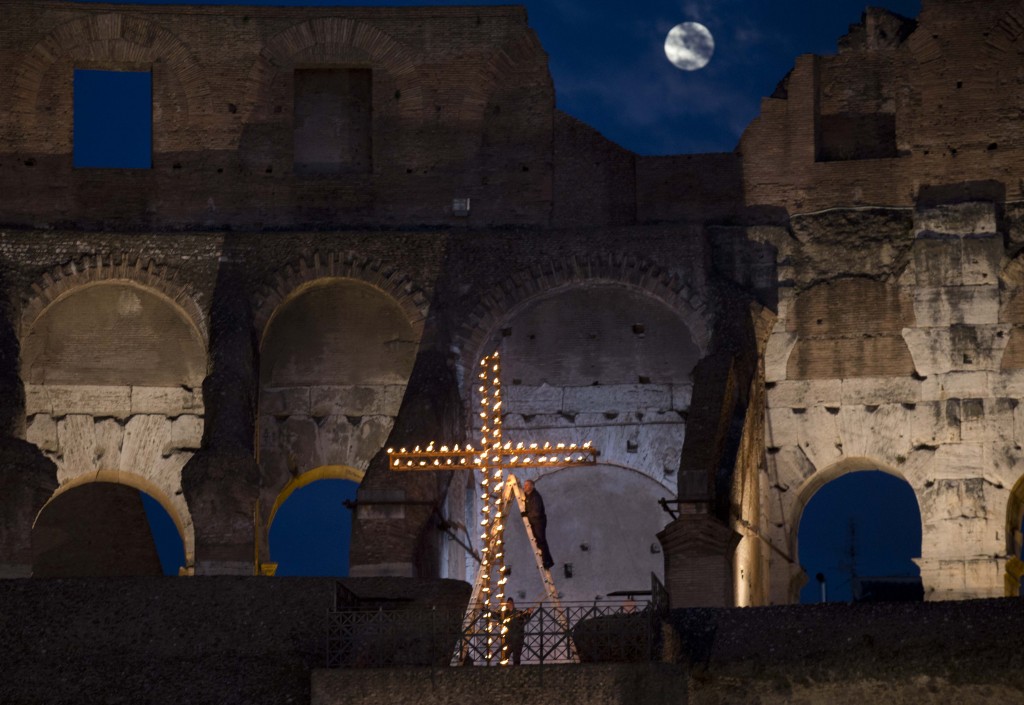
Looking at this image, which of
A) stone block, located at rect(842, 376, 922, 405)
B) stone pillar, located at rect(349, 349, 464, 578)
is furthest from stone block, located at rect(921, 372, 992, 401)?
stone pillar, located at rect(349, 349, 464, 578)

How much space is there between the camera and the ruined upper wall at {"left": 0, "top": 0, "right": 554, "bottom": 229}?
34906 millimetres

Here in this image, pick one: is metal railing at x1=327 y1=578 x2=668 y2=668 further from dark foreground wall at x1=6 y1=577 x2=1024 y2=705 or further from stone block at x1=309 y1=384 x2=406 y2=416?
stone block at x1=309 y1=384 x2=406 y2=416

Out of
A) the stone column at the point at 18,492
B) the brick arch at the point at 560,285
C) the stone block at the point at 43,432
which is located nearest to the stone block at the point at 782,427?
the brick arch at the point at 560,285

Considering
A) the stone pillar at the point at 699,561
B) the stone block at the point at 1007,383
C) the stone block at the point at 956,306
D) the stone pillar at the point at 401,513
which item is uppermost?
the stone block at the point at 956,306

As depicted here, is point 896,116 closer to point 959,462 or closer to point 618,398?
point 959,462

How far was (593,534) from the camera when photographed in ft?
114

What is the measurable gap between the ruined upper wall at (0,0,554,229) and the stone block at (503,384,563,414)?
2507 millimetres

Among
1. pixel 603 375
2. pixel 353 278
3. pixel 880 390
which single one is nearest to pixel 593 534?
pixel 603 375

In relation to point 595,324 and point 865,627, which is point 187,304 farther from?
point 865,627

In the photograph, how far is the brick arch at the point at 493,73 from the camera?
3525cm

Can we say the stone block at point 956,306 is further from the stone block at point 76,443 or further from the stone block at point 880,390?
the stone block at point 76,443

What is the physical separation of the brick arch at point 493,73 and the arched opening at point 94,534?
7.79 m

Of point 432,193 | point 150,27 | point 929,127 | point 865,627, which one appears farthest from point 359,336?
point 865,627

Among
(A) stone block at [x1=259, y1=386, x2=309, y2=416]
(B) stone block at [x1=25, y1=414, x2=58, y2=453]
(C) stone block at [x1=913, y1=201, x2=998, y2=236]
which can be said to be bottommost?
(B) stone block at [x1=25, y1=414, x2=58, y2=453]
